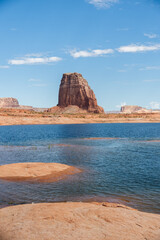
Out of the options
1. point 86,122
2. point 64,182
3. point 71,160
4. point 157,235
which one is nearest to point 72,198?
point 64,182

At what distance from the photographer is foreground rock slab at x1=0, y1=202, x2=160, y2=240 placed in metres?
8.55

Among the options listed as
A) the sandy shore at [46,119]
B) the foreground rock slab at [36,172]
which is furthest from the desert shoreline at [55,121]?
the foreground rock slab at [36,172]

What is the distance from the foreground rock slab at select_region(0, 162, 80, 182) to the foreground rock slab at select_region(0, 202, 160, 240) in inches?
304

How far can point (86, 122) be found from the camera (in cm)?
12825

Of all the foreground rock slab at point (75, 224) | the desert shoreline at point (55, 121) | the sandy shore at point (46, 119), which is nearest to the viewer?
the foreground rock slab at point (75, 224)

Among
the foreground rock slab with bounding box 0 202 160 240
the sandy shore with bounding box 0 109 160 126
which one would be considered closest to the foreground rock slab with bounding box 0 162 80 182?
the foreground rock slab with bounding box 0 202 160 240

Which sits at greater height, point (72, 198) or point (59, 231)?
point (59, 231)

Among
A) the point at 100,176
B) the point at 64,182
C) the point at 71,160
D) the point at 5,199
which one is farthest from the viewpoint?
the point at 71,160

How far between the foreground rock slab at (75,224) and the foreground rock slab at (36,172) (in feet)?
25.3

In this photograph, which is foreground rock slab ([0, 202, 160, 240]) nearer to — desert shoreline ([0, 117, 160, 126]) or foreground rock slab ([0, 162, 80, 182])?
foreground rock slab ([0, 162, 80, 182])

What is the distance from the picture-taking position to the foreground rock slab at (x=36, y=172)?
1959 cm

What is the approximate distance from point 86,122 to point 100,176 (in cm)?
10772

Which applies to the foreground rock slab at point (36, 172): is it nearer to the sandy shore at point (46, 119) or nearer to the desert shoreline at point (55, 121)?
the desert shoreline at point (55, 121)

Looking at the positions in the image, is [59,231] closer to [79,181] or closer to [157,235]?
[157,235]
